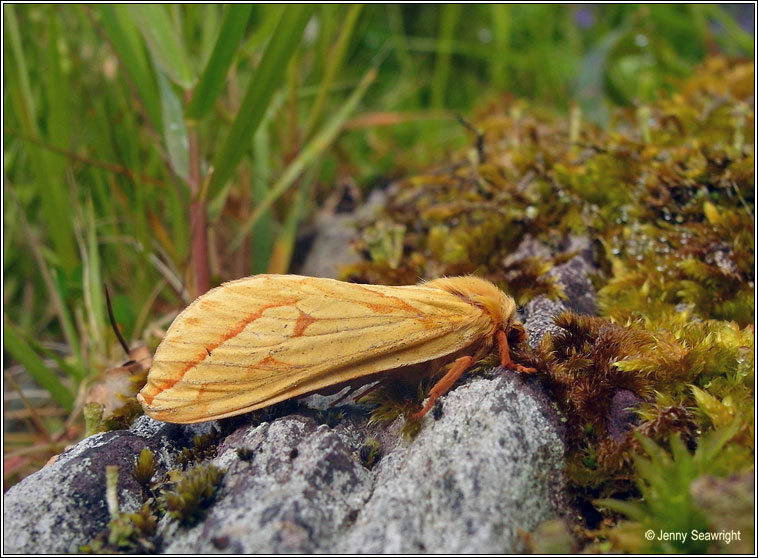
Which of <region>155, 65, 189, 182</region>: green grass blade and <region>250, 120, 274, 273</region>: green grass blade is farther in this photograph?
<region>250, 120, 274, 273</region>: green grass blade

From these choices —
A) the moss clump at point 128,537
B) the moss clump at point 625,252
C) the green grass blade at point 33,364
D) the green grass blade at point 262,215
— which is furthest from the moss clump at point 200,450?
the green grass blade at point 262,215

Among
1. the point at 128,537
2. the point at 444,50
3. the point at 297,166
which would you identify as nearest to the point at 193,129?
the point at 297,166

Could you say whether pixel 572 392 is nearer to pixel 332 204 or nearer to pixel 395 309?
pixel 395 309

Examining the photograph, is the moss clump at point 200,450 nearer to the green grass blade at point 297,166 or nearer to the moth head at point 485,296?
the moth head at point 485,296

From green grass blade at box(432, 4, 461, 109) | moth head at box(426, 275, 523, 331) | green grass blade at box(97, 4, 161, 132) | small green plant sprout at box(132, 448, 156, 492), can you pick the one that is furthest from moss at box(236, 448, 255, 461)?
green grass blade at box(432, 4, 461, 109)

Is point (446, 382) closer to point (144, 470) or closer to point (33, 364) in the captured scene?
point (144, 470)

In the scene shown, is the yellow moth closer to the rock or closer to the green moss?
the rock
